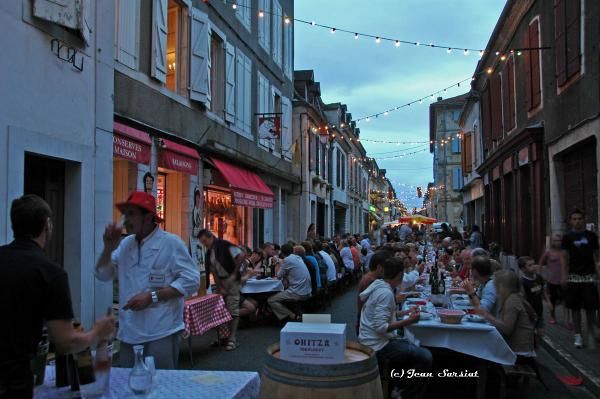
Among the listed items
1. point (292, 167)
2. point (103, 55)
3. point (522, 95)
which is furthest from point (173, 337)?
point (292, 167)

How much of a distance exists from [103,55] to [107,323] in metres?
6.37

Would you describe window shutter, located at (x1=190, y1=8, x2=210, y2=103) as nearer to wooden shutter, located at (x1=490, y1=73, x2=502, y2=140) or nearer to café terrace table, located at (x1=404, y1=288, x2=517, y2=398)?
café terrace table, located at (x1=404, y1=288, x2=517, y2=398)

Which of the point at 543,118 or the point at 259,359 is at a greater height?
the point at 543,118

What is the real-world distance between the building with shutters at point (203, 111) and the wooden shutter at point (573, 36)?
23.5 ft

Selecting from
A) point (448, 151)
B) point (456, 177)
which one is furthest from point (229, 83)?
point (448, 151)

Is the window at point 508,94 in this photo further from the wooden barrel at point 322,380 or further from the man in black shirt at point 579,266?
the wooden barrel at point 322,380

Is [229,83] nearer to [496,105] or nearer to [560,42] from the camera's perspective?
[560,42]

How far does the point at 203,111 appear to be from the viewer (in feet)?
40.3

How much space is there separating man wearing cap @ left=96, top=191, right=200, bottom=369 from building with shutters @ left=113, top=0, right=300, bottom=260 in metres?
5.49

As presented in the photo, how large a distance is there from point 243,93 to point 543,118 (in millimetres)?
7670

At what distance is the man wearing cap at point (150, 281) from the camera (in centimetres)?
334

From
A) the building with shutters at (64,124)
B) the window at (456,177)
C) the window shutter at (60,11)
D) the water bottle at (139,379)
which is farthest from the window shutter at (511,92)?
the window at (456,177)

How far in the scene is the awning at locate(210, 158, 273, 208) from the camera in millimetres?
12797

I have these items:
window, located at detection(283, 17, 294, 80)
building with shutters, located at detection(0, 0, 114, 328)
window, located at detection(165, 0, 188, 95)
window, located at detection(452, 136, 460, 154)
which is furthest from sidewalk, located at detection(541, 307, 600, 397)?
window, located at detection(452, 136, 460, 154)
